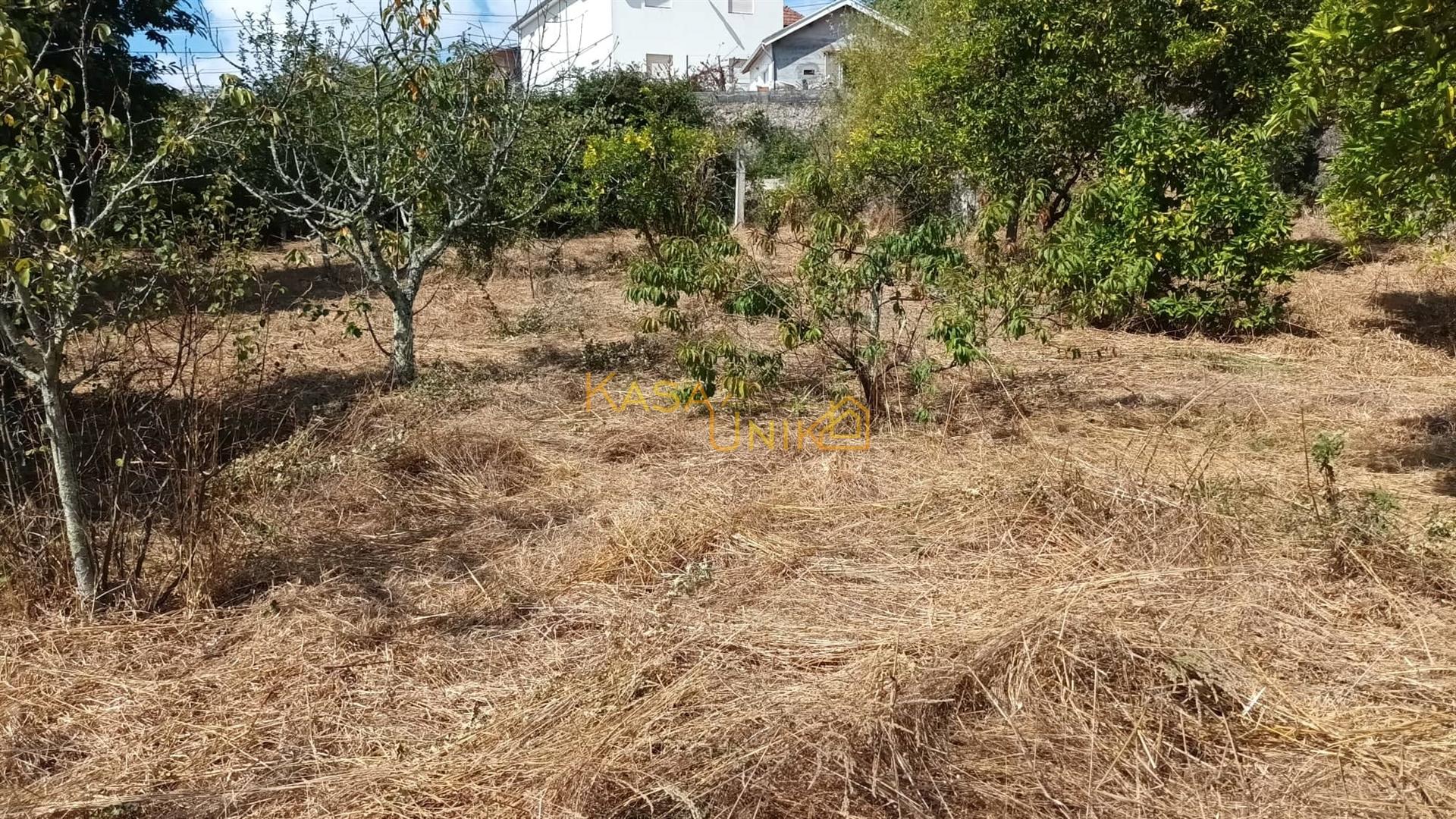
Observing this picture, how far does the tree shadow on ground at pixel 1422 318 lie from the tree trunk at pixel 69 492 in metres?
8.65

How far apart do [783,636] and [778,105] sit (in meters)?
17.2

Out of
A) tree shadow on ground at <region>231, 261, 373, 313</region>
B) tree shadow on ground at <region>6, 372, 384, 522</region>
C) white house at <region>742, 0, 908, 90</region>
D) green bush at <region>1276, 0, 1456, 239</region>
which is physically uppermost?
white house at <region>742, 0, 908, 90</region>

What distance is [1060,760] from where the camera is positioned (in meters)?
2.47

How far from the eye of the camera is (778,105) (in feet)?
62.2

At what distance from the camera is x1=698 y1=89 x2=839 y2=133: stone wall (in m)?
17.9

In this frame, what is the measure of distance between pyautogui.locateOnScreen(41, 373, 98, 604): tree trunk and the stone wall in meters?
15.4

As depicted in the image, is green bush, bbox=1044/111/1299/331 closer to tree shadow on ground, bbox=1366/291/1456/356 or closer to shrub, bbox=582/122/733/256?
tree shadow on ground, bbox=1366/291/1456/356

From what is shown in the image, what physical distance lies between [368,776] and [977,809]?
5.09ft

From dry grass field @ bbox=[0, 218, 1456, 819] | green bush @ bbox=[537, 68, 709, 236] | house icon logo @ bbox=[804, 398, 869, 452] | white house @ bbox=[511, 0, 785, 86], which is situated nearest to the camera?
dry grass field @ bbox=[0, 218, 1456, 819]

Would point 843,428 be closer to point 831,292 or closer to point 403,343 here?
point 831,292

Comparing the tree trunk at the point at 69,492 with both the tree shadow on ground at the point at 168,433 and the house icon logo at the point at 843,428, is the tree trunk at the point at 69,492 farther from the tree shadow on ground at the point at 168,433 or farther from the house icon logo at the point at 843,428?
the house icon logo at the point at 843,428

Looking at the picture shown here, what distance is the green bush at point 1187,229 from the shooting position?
764 centimetres

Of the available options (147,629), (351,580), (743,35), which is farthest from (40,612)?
(743,35)

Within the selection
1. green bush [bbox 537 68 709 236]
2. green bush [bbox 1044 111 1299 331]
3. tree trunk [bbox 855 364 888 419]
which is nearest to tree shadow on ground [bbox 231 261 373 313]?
green bush [bbox 537 68 709 236]
